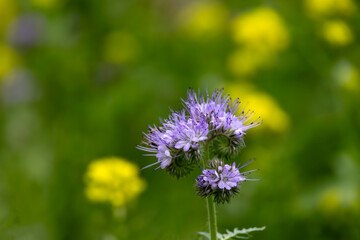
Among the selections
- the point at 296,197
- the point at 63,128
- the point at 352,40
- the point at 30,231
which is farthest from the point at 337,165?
the point at 63,128

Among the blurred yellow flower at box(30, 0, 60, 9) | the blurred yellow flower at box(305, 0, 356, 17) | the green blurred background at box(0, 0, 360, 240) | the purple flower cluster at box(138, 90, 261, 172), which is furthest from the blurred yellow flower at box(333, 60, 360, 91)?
the blurred yellow flower at box(30, 0, 60, 9)

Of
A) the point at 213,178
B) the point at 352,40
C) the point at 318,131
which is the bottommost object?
the point at 213,178

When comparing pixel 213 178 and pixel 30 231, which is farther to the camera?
pixel 30 231

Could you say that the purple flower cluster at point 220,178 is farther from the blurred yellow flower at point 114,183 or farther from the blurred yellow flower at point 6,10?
the blurred yellow flower at point 6,10

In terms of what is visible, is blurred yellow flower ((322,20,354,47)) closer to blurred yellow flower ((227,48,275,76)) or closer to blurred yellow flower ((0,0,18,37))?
blurred yellow flower ((227,48,275,76))

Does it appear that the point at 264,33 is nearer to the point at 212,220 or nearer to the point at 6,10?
the point at 212,220

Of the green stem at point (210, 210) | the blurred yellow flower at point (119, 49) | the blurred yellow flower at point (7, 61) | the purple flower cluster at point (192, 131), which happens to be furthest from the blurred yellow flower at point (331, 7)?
the blurred yellow flower at point (7, 61)

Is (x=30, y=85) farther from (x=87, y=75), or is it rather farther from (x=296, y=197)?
(x=296, y=197)
